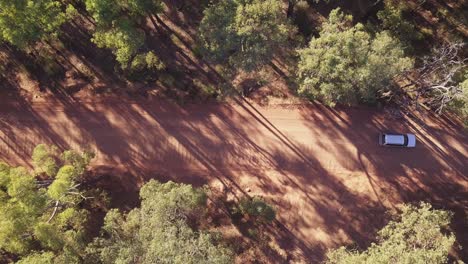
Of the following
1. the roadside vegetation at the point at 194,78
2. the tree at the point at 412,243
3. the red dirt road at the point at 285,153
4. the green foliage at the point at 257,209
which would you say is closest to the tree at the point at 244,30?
the roadside vegetation at the point at 194,78

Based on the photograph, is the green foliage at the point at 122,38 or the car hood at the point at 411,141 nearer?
the green foliage at the point at 122,38

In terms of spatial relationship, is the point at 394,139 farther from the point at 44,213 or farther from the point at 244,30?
the point at 44,213

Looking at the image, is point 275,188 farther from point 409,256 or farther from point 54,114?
point 54,114

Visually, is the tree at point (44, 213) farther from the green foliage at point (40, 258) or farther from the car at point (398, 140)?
the car at point (398, 140)

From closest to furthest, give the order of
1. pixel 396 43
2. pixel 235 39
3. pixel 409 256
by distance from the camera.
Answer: pixel 409 256, pixel 235 39, pixel 396 43

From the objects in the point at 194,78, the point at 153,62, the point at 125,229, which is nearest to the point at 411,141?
the point at 194,78

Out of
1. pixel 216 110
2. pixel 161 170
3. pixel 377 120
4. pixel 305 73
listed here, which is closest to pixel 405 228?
pixel 377 120
